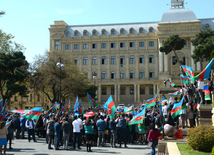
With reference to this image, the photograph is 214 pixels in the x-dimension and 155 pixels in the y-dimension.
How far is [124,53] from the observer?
228 ft

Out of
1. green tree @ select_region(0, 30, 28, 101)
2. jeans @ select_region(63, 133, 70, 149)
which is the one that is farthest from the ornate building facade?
jeans @ select_region(63, 133, 70, 149)

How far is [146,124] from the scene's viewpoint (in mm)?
17031

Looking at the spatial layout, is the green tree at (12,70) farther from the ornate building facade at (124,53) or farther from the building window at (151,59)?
the building window at (151,59)

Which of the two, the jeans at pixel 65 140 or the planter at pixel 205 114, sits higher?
the planter at pixel 205 114

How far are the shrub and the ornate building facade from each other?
2217 inches

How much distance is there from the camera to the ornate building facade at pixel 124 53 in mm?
66938

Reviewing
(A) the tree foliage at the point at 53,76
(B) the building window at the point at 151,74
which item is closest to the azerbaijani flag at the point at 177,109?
(A) the tree foliage at the point at 53,76

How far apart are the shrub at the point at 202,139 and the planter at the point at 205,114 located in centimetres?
653

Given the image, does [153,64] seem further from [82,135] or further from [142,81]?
[82,135]

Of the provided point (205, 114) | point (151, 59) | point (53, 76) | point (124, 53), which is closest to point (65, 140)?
point (205, 114)

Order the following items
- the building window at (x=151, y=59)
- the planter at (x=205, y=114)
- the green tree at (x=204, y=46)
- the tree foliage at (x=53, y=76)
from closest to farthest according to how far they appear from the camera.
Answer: the planter at (x=205, y=114) < the tree foliage at (x=53, y=76) < the green tree at (x=204, y=46) < the building window at (x=151, y=59)

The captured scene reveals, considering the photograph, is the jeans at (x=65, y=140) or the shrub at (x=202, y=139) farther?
the jeans at (x=65, y=140)

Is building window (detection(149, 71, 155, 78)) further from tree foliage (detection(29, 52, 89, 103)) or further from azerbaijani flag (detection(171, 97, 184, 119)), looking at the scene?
azerbaijani flag (detection(171, 97, 184, 119))

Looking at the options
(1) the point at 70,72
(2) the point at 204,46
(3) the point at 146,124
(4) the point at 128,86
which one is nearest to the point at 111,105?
(3) the point at 146,124
